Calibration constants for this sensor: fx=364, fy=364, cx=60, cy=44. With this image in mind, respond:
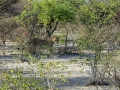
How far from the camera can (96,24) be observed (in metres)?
21.2

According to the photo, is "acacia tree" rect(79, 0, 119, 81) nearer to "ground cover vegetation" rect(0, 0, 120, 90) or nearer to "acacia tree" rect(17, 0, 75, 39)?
"ground cover vegetation" rect(0, 0, 120, 90)

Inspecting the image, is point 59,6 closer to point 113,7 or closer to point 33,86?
point 113,7

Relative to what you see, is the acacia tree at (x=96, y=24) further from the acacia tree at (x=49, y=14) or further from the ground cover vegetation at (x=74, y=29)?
the acacia tree at (x=49, y=14)

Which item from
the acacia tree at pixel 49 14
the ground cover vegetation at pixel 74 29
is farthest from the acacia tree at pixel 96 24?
the acacia tree at pixel 49 14

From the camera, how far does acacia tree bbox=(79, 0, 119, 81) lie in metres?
11.9

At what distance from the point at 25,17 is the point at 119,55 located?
1935cm

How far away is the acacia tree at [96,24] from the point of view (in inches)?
468

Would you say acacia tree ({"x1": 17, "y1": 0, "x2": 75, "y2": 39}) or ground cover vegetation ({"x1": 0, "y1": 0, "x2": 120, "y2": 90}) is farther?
acacia tree ({"x1": 17, "y1": 0, "x2": 75, "y2": 39})

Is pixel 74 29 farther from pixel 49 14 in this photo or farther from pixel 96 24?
pixel 96 24

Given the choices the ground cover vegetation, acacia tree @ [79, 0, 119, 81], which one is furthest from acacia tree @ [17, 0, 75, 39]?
acacia tree @ [79, 0, 119, 81]

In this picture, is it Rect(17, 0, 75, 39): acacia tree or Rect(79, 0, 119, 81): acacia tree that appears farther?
Rect(17, 0, 75, 39): acacia tree

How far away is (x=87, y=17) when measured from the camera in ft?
96.9

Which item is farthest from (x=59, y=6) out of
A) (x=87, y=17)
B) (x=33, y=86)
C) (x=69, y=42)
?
(x=33, y=86)

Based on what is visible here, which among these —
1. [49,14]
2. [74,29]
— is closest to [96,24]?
[74,29]
